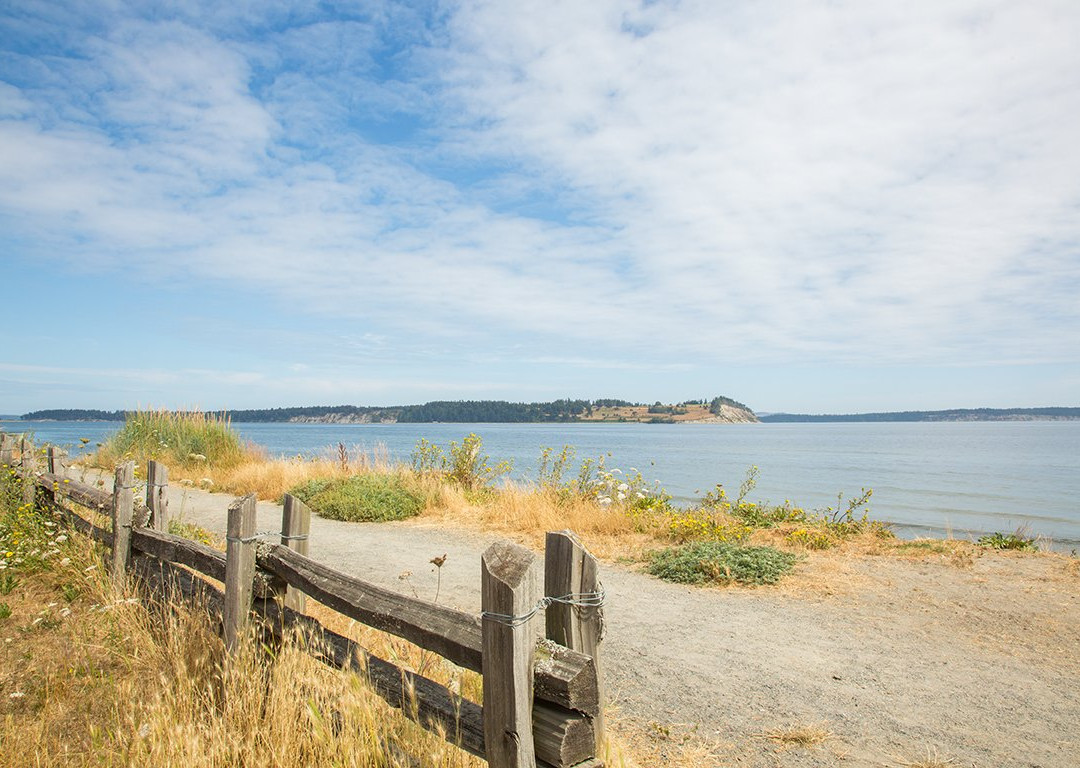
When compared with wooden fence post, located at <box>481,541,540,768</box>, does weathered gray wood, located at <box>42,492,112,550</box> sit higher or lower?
lower

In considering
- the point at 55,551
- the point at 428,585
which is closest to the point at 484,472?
the point at 428,585

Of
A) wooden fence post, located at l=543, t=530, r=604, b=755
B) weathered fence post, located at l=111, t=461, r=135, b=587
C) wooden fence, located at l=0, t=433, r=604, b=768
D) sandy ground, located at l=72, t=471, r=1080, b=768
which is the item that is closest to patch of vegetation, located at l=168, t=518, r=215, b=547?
sandy ground, located at l=72, t=471, r=1080, b=768

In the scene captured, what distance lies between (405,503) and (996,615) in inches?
394

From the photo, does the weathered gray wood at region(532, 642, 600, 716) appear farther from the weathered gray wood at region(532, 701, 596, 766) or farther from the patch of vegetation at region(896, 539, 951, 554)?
the patch of vegetation at region(896, 539, 951, 554)

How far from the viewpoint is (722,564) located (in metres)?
8.55

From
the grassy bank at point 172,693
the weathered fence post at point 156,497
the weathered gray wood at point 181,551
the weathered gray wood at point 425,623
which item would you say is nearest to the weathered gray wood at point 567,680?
the weathered gray wood at point 425,623

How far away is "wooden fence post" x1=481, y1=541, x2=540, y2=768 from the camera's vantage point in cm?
257

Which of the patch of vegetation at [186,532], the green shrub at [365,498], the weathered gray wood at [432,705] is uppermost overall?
the weathered gray wood at [432,705]

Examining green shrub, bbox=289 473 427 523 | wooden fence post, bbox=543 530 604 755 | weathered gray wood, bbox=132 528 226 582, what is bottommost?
green shrub, bbox=289 473 427 523

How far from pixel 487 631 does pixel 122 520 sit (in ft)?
18.5

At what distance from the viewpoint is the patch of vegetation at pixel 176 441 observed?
788 inches

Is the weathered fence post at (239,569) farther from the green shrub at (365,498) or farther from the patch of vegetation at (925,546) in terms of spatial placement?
the patch of vegetation at (925,546)

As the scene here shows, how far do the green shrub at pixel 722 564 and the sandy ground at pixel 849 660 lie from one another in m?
0.28

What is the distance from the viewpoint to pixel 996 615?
7.02m
